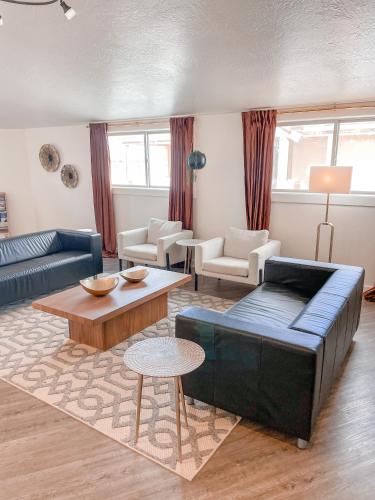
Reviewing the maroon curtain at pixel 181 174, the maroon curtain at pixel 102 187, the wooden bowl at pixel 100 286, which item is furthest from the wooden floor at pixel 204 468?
the maroon curtain at pixel 102 187

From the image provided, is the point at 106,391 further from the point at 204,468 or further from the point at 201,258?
the point at 201,258

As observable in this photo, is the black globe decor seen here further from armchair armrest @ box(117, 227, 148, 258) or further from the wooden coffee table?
the wooden coffee table

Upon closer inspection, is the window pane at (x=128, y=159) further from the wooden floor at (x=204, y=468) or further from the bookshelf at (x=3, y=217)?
the wooden floor at (x=204, y=468)

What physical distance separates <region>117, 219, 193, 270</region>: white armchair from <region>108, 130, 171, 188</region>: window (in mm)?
886

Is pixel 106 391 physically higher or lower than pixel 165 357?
lower

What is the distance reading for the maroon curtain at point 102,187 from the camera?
575cm

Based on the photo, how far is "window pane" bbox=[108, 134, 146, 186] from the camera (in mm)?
5844

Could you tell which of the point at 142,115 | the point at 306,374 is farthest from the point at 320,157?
the point at 306,374

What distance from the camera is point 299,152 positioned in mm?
4578

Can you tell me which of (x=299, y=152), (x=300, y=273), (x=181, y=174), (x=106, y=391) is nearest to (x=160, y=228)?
(x=181, y=174)

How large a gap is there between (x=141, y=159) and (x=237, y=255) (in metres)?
2.53

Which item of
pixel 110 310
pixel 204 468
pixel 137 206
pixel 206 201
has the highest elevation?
pixel 206 201

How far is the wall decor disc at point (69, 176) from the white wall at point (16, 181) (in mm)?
967

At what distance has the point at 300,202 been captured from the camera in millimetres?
4508
